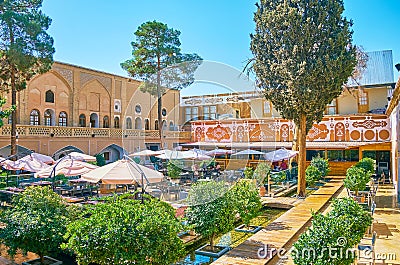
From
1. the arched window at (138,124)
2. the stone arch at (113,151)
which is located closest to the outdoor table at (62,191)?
the stone arch at (113,151)

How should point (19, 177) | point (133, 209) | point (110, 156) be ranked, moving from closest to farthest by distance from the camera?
point (133, 209) → point (19, 177) → point (110, 156)

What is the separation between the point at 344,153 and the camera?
72.9 ft

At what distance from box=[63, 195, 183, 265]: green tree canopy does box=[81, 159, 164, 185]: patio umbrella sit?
445 centimetres

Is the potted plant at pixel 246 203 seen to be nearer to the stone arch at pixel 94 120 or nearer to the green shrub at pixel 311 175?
the green shrub at pixel 311 175

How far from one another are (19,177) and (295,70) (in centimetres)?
1302

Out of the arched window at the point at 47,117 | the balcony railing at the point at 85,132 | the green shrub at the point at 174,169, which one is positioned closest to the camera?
the green shrub at the point at 174,169

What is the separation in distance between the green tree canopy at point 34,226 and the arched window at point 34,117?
20.5 meters

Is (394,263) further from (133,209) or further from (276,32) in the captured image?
(276,32)

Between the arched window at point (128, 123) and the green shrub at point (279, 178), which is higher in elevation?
the arched window at point (128, 123)

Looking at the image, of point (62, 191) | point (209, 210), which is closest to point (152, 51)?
point (62, 191)

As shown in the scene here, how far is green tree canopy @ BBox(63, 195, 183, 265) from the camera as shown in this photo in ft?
16.0

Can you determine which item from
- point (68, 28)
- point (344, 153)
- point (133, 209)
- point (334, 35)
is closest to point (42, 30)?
point (68, 28)

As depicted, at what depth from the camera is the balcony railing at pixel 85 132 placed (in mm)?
22337

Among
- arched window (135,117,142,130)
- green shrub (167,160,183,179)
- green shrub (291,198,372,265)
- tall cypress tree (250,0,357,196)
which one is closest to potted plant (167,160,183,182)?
green shrub (167,160,183,179)
